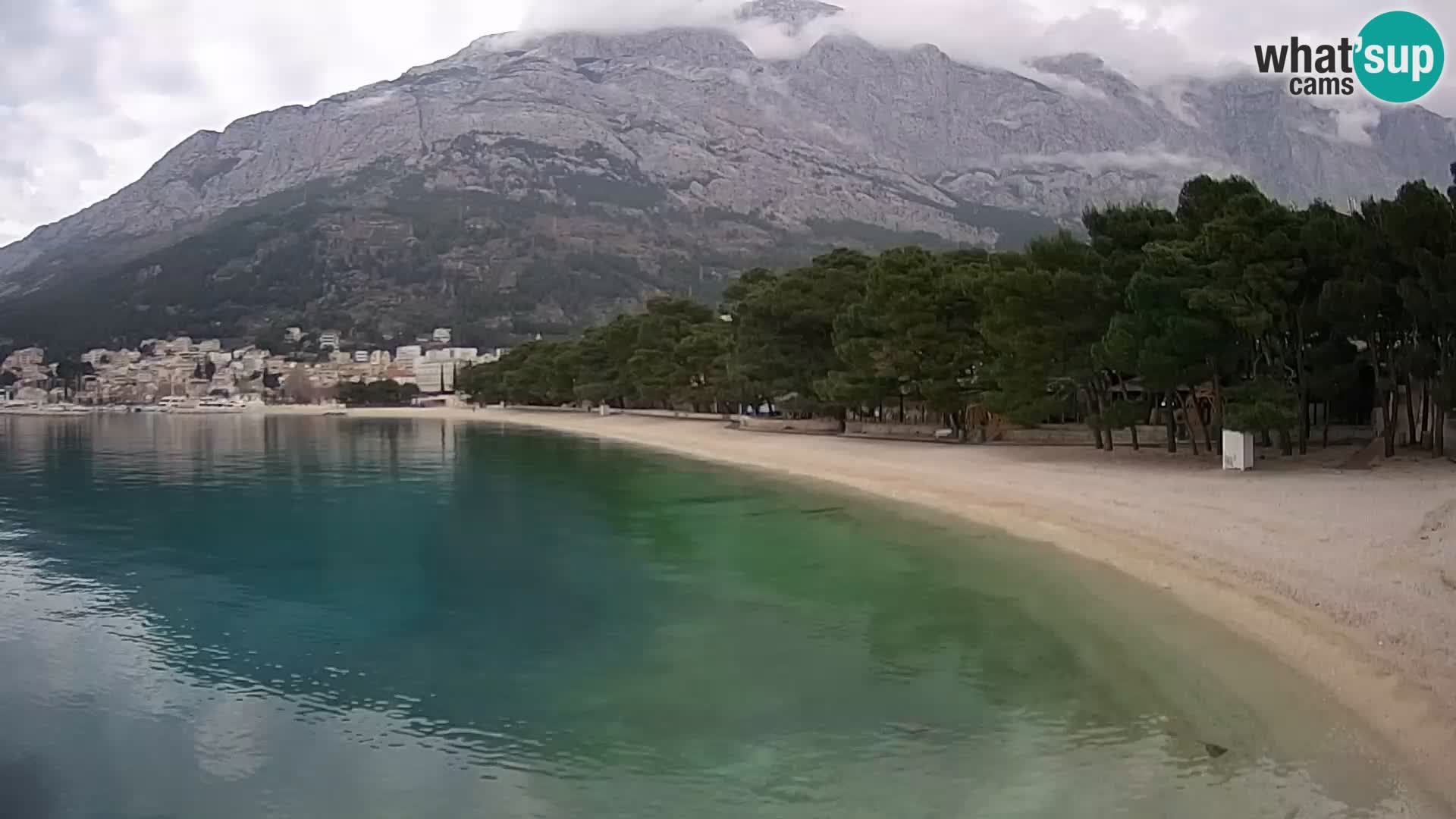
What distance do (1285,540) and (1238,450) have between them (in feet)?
31.1

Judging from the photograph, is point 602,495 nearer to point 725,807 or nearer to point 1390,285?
point 1390,285

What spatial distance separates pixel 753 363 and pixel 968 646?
38040 mm

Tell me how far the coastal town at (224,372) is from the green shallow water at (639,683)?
12909cm

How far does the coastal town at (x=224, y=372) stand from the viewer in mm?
154875

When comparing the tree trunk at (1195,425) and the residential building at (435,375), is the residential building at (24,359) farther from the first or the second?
the tree trunk at (1195,425)

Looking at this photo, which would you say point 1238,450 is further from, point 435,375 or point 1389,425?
point 435,375

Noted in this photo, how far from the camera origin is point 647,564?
18.5 metres

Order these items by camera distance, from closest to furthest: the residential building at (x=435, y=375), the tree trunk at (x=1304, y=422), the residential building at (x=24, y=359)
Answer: the tree trunk at (x=1304, y=422) → the residential building at (x=435, y=375) → the residential building at (x=24, y=359)

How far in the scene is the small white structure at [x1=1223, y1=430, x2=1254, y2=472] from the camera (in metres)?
24.4

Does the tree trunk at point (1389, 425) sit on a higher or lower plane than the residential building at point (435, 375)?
lower

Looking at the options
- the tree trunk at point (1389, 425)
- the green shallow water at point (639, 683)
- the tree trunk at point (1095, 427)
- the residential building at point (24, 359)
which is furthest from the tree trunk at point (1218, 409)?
the residential building at point (24, 359)

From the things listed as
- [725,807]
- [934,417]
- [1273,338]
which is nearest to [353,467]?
[934,417]

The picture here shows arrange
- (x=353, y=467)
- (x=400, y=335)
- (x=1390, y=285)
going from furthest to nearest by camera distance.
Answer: (x=400, y=335)
(x=353, y=467)
(x=1390, y=285)

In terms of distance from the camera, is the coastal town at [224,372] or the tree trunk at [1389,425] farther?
the coastal town at [224,372]
